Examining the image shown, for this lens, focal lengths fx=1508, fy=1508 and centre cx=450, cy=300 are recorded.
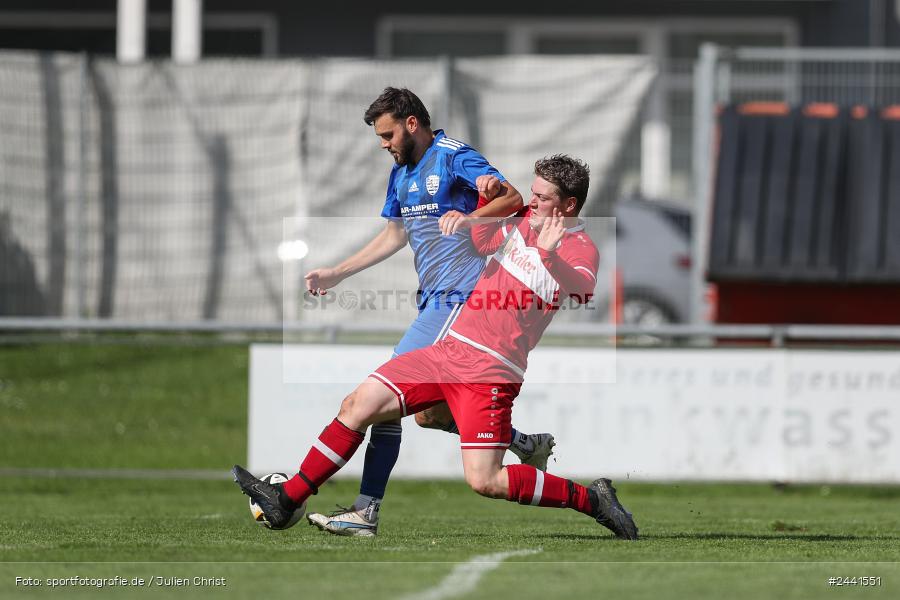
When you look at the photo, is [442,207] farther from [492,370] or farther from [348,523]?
[348,523]

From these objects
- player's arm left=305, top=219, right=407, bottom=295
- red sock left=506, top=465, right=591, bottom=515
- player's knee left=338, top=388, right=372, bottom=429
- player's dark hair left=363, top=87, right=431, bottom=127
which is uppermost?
player's dark hair left=363, top=87, right=431, bottom=127

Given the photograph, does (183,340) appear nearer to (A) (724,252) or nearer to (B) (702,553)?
(A) (724,252)

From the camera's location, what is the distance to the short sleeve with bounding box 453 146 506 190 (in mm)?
7242

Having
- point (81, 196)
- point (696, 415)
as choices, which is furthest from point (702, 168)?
point (81, 196)

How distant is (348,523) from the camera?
7172mm

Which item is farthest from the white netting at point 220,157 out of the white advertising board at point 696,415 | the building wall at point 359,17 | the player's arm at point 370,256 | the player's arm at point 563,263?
the player's arm at point 563,263

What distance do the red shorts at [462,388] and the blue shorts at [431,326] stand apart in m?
0.16

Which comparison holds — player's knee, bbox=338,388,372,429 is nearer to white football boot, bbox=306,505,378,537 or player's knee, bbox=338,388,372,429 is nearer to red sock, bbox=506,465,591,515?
white football boot, bbox=306,505,378,537

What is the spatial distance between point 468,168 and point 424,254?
481 millimetres

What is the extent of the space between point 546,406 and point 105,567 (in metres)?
6.19

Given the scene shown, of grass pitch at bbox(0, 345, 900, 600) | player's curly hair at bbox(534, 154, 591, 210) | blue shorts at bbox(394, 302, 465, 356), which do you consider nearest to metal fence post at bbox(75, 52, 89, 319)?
grass pitch at bbox(0, 345, 900, 600)

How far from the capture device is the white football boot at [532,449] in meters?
7.21

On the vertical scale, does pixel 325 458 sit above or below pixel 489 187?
below

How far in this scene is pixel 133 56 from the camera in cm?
1900
